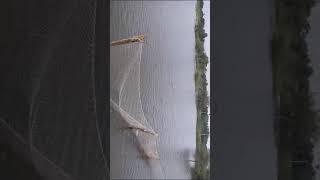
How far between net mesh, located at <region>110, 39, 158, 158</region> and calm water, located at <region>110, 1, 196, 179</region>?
57mm

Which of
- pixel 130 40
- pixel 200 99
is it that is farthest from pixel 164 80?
pixel 130 40

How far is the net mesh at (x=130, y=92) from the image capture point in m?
2.78

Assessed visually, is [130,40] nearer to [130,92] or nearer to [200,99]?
[130,92]

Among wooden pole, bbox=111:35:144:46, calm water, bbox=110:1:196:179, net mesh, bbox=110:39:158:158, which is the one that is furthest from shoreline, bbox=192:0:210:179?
wooden pole, bbox=111:35:144:46

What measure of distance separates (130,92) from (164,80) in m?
Answer: 0.33

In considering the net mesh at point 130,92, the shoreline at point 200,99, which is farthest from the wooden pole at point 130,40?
the shoreline at point 200,99

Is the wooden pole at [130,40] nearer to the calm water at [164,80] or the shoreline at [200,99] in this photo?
the calm water at [164,80]

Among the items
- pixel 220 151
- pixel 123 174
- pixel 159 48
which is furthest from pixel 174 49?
pixel 220 151

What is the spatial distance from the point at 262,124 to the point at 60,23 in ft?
3.08

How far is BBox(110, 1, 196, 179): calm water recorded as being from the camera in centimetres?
284

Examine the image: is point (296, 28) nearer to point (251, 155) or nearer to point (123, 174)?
point (251, 155)

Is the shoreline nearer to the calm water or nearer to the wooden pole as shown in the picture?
the calm water

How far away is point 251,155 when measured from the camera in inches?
59.1

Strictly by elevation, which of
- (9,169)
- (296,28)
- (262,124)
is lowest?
(9,169)
